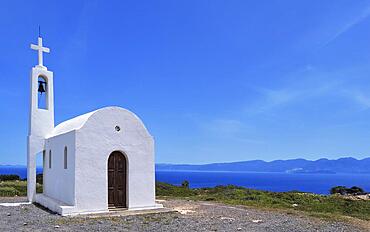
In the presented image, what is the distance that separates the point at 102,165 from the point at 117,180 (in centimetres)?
95

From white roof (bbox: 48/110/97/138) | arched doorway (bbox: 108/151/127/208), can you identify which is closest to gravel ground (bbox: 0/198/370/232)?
arched doorway (bbox: 108/151/127/208)

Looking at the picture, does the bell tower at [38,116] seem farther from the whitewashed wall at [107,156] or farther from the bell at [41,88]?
the whitewashed wall at [107,156]

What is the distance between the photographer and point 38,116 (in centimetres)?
1830

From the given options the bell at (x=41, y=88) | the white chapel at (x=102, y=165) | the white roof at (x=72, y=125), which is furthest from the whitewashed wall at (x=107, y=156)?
the bell at (x=41, y=88)

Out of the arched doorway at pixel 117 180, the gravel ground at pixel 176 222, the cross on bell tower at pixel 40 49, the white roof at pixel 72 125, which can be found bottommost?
the gravel ground at pixel 176 222

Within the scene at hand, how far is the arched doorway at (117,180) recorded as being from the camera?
15.2 meters

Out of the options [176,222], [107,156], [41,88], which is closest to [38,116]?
[41,88]

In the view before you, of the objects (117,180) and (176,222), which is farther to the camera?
(117,180)

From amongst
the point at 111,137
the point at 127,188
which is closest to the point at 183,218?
the point at 127,188

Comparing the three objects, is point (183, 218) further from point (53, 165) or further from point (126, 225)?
point (53, 165)

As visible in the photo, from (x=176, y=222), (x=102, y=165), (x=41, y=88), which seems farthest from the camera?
(x=41, y=88)

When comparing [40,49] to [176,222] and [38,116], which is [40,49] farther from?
[176,222]

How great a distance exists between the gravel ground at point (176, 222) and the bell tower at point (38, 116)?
341 cm

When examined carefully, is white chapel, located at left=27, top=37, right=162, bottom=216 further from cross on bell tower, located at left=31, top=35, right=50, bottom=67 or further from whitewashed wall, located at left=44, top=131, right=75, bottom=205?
cross on bell tower, located at left=31, top=35, right=50, bottom=67
